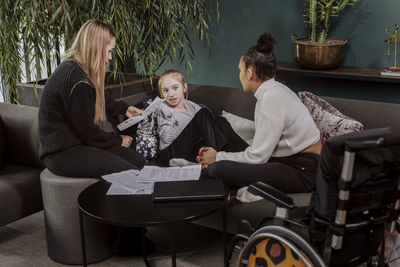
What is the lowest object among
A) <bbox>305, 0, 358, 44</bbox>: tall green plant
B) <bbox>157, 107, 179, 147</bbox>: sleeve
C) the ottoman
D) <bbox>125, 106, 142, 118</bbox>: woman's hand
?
the ottoman

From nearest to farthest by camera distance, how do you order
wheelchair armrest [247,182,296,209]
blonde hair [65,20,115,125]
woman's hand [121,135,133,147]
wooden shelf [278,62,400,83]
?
wheelchair armrest [247,182,296,209], blonde hair [65,20,115,125], woman's hand [121,135,133,147], wooden shelf [278,62,400,83]

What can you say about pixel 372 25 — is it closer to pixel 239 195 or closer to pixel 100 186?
pixel 239 195

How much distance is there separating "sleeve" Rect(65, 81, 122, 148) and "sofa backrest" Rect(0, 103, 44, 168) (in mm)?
466

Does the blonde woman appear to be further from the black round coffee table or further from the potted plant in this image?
the potted plant

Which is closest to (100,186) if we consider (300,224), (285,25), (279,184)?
(279,184)

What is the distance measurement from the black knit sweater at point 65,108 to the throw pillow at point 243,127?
0.81m

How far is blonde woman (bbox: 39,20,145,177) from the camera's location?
2234 mm

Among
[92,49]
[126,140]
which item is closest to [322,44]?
[126,140]

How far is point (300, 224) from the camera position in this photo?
159cm

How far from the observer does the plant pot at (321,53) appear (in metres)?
3.20

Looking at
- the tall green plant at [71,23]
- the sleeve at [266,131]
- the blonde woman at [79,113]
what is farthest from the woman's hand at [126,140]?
the sleeve at [266,131]

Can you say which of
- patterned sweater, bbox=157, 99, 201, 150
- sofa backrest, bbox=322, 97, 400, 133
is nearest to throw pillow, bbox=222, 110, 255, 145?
patterned sweater, bbox=157, 99, 201, 150

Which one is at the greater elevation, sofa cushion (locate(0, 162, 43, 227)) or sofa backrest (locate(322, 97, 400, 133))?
sofa backrest (locate(322, 97, 400, 133))

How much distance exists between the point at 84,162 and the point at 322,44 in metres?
1.80
